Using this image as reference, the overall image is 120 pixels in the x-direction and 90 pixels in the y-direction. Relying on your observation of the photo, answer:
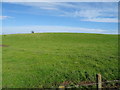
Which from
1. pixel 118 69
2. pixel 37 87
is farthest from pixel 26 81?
pixel 118 69

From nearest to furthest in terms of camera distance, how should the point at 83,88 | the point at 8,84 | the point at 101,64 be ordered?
1. the point at 83,88
2. the point at 8,84
3. the point at 101,64

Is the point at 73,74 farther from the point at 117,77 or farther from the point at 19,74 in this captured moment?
the point at 19,74

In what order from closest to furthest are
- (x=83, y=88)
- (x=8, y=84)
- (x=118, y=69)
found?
1. (x=83, y=88)
2. (x=8, y=84)
3. (x=118, y=69)

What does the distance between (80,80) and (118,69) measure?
4418 millimetres

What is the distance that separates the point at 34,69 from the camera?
1342 cm

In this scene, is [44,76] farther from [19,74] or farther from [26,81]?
[19,74]

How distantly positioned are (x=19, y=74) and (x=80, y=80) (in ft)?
17.1

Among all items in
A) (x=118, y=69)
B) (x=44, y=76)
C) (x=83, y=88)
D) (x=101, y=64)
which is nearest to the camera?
(x=83, y=88)

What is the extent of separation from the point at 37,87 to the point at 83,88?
127 inches

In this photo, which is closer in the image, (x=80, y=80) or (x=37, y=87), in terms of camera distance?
(x=37, y=87)

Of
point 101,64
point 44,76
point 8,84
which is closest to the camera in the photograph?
point 8,84

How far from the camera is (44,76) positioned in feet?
38.9

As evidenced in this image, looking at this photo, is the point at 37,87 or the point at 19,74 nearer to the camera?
the point at 37,87

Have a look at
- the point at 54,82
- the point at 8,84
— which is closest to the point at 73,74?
the point at 54,82
